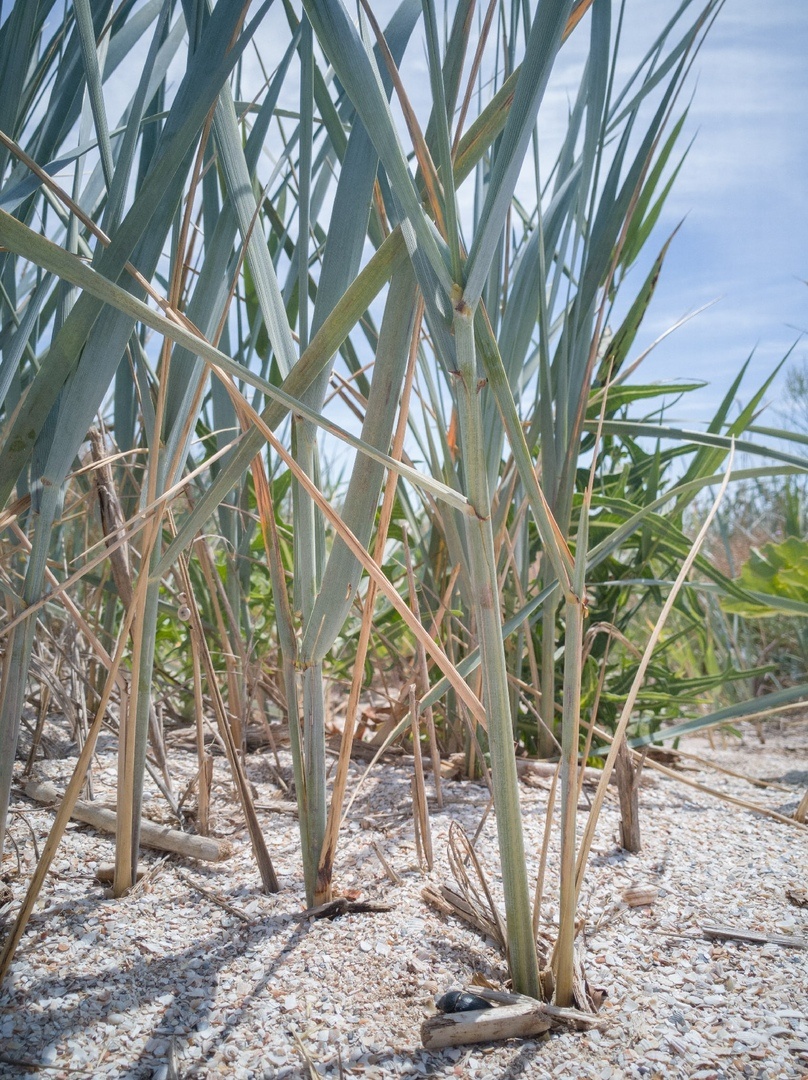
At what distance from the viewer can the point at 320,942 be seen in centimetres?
64

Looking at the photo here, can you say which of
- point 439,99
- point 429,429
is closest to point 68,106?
point 439,99

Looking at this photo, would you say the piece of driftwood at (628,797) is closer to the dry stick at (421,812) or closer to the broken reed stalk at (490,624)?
the dry stick at (421,812)

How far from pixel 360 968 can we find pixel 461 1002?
11 centimetres

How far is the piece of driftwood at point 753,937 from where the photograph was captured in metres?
0.68

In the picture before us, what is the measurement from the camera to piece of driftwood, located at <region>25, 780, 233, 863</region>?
0.79 metres

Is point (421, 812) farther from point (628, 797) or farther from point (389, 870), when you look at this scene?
point (628, 797)

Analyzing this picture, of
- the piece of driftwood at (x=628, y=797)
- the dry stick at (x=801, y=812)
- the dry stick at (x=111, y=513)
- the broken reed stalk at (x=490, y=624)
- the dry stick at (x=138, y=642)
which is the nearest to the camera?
the broken reed stalk at (x=490, y=624)

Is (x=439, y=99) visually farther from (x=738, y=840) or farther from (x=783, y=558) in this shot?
(x=783, y=558)

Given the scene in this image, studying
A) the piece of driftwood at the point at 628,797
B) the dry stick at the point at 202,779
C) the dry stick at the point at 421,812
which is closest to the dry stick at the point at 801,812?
the piece of driftwood at the point at 628,797

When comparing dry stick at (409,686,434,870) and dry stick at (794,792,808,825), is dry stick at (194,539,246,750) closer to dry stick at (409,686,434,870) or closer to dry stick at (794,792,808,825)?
dry stick at (409,686,434,870)

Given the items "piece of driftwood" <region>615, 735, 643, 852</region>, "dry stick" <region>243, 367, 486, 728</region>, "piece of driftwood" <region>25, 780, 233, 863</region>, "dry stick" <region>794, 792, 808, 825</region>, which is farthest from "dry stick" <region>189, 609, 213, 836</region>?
"dry stick" <region>794, 792, 808, 825</region>

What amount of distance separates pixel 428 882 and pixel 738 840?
0.43m

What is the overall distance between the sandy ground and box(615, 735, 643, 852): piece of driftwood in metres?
0.02

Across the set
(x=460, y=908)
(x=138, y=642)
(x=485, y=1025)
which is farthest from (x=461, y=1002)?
(x=138, y=642)
